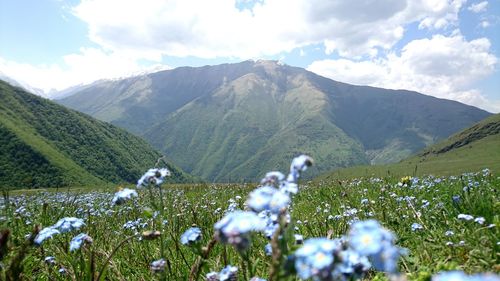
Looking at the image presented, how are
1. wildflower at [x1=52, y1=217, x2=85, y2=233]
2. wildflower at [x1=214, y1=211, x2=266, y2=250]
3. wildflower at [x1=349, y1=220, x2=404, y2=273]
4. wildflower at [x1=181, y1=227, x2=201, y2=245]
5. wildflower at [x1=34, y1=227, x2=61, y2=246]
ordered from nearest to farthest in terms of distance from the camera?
1. wildflower at [x1=349, y1=220, x2=404, y2=273]
2. wildflower at [x1=214, y1=211, x2=266, y2=250]
3. wildflower at [x1=181, y1=227, x2=201, y2=245]
4. wildflower at [x1=34, y1=227, x2=61, y2=246]
5. wildflower at [x1=52, y1=217, x2=85, y2=233]

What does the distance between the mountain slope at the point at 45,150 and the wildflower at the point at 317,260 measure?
478 feet

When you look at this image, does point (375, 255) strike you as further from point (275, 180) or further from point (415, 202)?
point (415, 202)

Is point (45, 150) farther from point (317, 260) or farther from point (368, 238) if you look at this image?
point (368, 238)

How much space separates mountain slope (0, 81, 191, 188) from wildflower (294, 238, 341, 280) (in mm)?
145657

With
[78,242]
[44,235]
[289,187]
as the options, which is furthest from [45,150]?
[289,187]

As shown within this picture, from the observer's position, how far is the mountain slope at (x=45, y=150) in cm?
14262

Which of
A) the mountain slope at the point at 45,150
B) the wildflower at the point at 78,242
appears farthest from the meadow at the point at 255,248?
the mountain slope at the point at 45,150

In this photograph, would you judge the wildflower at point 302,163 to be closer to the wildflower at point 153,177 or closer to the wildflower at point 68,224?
the wildflower at point 153,177

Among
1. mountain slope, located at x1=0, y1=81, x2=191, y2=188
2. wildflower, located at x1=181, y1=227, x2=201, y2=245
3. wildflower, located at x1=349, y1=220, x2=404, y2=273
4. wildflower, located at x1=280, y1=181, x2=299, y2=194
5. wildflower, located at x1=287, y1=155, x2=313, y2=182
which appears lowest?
mountain slope, located at x1=0, y1=81, x2=191, y2=188

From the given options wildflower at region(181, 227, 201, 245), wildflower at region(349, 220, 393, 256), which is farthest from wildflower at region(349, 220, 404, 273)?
wildflower at region(181, 227, 201, 245)

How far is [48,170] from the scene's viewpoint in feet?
476

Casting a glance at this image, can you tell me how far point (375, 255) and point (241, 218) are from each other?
67 centimetres

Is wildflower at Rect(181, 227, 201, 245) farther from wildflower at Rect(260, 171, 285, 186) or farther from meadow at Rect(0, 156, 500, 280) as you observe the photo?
wildflower at Rect(260, 171, 285, 186)

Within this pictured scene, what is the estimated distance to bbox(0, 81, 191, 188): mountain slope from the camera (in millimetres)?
142625
